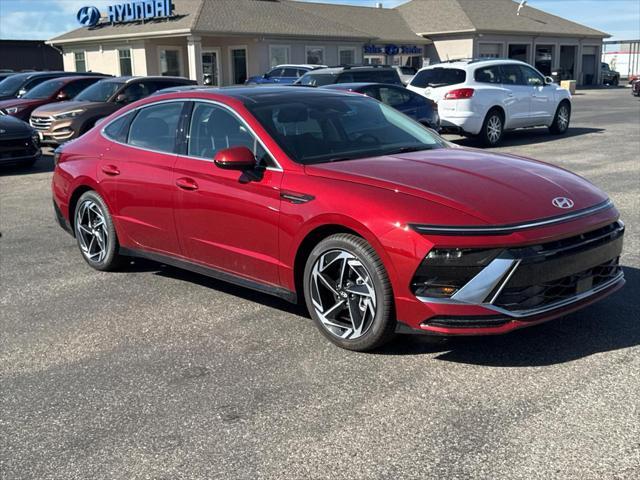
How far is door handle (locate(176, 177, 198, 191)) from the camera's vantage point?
540 cm

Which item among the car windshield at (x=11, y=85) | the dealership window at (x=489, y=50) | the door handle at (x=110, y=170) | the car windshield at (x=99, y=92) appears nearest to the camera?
the door handle at (x=110, y=170)

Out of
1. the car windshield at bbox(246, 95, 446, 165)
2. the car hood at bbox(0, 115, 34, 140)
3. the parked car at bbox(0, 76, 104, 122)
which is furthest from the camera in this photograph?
the parked car at bbox(0, 76, 104, 122)

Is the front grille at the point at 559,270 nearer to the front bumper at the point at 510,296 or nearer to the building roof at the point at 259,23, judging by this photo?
the front bumper at the point at 510,296

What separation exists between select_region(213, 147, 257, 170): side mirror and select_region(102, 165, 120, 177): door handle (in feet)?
5.00

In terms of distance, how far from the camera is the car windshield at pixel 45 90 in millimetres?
18094

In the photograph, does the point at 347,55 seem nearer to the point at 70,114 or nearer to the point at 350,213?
the point at 70,114

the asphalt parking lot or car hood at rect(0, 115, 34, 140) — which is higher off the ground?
car hood at rect(0, 115, 34, 140)

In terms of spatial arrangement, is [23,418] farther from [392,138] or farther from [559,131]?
[559,131]

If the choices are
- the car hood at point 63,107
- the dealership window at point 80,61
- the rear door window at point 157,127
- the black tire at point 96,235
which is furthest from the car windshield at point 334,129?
the dealership window at point 80,61

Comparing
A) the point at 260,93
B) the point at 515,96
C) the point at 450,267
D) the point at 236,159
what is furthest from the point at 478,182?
the point at 515,96

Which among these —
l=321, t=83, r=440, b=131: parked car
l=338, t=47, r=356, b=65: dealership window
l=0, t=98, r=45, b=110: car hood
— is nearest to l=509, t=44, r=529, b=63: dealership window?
l=338, t=47, r=356, b=65: dealership window

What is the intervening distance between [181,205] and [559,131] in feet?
46.8

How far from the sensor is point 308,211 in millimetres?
4625

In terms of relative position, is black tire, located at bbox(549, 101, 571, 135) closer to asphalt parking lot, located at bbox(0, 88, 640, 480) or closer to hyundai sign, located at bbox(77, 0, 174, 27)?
asphalt parking lot, located at bbox(0, 88, 640, 480)
